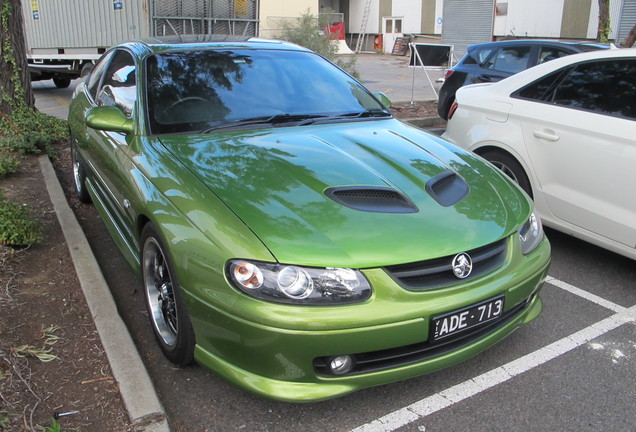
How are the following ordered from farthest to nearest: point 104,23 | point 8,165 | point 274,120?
point 104,23 < point 8,165 < point 274,120

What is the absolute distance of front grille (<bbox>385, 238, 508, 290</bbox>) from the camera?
2.36m

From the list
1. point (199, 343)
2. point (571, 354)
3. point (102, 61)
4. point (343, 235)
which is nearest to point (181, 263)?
point (199, 343)

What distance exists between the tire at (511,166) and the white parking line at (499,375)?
1.09 m

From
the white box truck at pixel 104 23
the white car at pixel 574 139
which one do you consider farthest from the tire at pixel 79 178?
the white box truck at pixel 104 23

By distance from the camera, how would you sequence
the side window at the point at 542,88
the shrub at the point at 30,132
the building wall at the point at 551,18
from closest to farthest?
the side window at the point at 542,88, the shrub at the point at 30,132, the building wall at the point at 551,18

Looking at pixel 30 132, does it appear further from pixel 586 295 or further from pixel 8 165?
pixel 586 295

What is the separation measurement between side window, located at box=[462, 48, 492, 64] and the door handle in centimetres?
533

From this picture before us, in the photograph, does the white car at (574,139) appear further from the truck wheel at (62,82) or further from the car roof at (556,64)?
the truck wheel at (62,82)

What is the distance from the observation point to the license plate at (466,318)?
7.80 feet

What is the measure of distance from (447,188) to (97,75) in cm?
334

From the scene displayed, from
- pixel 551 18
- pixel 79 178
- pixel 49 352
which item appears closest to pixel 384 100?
pixel 49 352

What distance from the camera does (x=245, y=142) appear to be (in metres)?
3.17

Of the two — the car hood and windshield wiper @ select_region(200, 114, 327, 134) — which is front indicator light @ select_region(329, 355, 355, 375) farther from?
windshield wiper @ select_region(200, 114, 327, 134)

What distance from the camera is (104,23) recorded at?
12.6m
